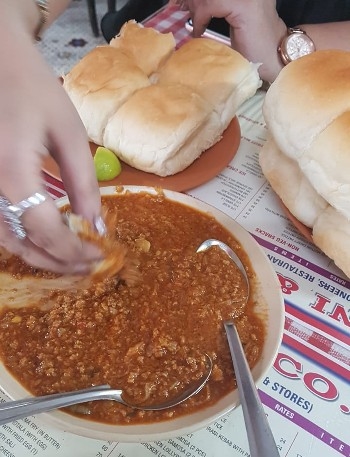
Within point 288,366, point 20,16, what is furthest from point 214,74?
point 288,366

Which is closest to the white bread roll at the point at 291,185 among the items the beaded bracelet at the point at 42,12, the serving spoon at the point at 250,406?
the serving spoon at the point at 250,406

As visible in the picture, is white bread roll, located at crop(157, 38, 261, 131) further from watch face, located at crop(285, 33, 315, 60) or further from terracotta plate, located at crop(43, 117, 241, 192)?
watch face, located at crop(285, 33, 315, 60)

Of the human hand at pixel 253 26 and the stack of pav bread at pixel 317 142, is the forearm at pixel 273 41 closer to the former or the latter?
the human hand at pixel 253 26

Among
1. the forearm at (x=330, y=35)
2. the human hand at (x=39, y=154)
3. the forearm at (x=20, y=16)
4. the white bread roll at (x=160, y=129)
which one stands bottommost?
the forearm at (x=330, y=35)

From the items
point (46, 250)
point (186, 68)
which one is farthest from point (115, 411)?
point (186, 68)

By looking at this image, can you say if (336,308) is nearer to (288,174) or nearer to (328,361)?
(328,361)

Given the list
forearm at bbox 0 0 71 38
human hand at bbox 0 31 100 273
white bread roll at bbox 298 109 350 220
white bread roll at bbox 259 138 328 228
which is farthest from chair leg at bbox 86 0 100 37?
human hand at bbox 0 31 100 273
